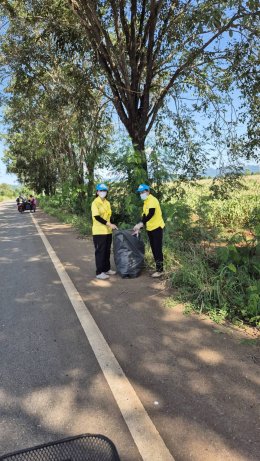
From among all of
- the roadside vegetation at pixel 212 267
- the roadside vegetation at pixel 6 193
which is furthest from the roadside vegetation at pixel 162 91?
the roadside vegetation at pixel 6 193

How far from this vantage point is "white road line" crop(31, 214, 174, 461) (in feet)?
8.68

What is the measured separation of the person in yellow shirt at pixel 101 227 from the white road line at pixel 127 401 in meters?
2.14

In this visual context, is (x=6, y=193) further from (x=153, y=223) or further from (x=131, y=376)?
(x=131, y=376)

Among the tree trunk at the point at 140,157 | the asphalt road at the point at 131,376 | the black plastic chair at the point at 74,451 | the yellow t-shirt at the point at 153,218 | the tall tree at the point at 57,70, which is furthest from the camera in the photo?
the tall tree at the point at 57,70

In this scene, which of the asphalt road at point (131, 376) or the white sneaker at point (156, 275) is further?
the white sneaker at point (156, 275)

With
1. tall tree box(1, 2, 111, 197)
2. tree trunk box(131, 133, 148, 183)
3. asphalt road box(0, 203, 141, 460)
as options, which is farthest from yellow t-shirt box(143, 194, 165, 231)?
tall tree box(1, 2, 111, 197)

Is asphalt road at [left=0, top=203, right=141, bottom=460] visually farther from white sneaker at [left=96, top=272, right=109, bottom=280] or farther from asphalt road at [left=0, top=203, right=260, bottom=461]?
white sneaker at [left=96, top=272, right=109, bottom=280]

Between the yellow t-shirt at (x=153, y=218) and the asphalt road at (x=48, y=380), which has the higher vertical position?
the yellow t-shirt at (x=153, y=218)

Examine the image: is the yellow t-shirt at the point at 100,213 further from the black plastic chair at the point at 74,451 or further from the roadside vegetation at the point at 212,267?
the black plastic chair at the point at 74,451

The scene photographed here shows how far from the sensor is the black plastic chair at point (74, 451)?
2.55 meters

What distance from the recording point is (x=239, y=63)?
33.6 feet

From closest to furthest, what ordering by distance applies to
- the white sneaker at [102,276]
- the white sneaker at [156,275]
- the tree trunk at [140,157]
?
the white sneaker at [156,275] < the white sneaker at [102,276] < the tree trunk at [140,157]

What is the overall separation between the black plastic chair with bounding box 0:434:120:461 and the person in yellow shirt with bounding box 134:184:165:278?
456 centimetres

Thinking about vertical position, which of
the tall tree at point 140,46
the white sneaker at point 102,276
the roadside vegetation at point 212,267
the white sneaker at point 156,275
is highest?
the tall tree at point 140,46
